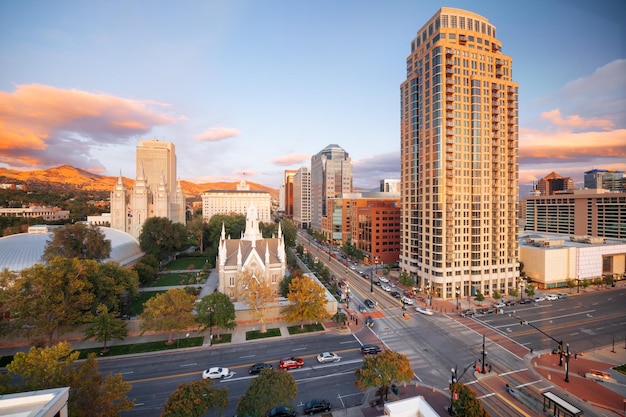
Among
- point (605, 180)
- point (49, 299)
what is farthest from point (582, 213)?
point (49, 299)

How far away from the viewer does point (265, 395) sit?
23.0m

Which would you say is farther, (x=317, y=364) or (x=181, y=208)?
(x=181, y=208)

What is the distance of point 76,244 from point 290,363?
2012 inches

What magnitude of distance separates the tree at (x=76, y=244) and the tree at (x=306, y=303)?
142ft

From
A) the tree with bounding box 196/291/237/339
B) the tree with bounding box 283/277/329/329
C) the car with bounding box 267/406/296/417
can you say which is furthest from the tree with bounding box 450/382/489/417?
the tree with bounding box 196/291/237/339

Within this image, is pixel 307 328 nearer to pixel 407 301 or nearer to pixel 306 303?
pixel 306 303

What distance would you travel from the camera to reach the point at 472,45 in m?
66.9

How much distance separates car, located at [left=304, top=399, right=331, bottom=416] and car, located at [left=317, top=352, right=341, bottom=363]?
8.56 m

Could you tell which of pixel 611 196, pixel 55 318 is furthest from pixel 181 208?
pixel 611 196

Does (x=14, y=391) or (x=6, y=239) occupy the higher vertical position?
(x=6, y=239)

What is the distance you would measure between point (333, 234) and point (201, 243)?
55958 mm

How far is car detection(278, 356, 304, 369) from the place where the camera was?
34.7 m

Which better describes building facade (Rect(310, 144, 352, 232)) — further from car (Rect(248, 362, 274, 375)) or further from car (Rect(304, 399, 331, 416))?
car (Rect(304, 399, 331, 416))

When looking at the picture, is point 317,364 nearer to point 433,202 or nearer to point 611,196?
point 433,202
